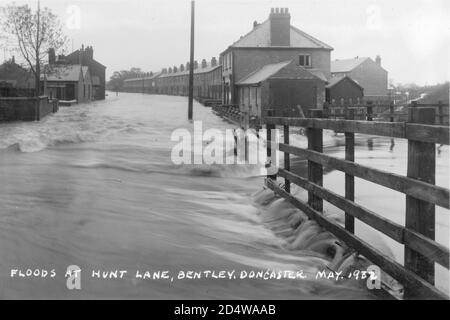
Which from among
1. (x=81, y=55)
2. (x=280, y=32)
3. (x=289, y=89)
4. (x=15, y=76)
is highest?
(x=81, y=55)

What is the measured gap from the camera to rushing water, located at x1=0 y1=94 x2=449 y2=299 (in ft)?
14.0

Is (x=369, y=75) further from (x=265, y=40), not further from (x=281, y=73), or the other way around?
(x=281, y=73)

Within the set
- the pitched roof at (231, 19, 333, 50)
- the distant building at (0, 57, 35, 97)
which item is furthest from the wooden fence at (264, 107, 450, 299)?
the distant building at (0, 57, 35, 97)

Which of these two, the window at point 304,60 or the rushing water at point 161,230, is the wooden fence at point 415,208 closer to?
the rushing water at point 161,230

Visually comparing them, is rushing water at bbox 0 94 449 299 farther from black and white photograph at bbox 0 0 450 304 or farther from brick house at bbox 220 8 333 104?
brick house at bbox 220 8 333 104

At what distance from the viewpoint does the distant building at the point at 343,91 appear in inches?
1843

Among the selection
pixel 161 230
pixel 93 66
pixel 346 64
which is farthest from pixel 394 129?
pixel 93 66

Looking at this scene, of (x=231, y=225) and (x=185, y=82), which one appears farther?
(x=185, y=82)

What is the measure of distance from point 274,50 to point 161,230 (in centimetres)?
4614

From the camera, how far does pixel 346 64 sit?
7775 cm

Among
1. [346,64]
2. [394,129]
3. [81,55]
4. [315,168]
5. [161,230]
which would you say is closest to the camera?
[394,129]

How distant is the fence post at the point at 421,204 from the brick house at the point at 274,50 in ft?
155
